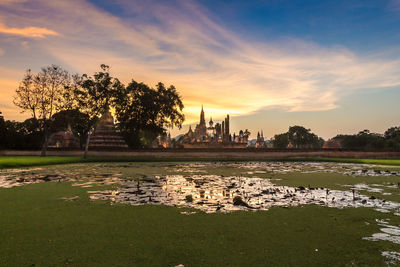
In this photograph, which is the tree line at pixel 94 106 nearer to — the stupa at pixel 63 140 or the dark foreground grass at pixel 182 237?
the stupa at pixel 63 140

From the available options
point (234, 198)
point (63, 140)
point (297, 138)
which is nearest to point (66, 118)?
point (63, 140)

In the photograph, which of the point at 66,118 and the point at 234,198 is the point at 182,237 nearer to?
the point at 234,198

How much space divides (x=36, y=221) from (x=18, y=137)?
54.8m

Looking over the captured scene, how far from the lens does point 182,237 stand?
5.25m

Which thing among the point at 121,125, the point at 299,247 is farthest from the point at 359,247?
the point at 121,125

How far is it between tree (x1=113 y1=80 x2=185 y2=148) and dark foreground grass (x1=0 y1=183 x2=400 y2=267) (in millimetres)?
44833

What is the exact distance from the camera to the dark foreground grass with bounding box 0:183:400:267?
428 cm

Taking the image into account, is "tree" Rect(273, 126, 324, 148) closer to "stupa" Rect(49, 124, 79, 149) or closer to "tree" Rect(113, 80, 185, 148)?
"tree" Rect(113, 80, 185, 148)

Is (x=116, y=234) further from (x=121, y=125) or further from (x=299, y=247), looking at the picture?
(x=121, y=125)

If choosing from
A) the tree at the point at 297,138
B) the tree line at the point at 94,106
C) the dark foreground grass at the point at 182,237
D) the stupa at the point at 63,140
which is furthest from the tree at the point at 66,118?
the tree at the point at 297,138

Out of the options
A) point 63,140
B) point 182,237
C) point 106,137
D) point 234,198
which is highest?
point 106,137

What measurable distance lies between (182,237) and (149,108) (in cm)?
4766

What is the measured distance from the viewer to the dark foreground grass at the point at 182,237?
428 centimetres

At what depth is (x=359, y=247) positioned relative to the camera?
481 cm
